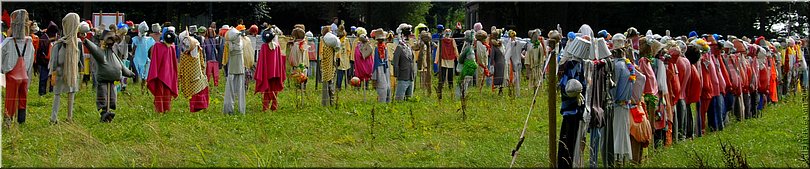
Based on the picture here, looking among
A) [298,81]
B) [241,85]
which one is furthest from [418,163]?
[298,81]

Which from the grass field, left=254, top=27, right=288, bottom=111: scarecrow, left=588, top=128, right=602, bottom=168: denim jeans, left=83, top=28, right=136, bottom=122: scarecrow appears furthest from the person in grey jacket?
left=588, top=128, right=602, bottom=168: denim jeans

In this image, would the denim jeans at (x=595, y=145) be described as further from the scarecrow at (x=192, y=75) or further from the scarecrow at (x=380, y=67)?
the scarecrow at (x=380, y=67)

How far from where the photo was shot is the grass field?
10.4 metres

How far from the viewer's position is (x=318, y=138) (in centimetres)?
1239

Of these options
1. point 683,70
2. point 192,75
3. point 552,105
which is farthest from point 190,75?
point 552,105

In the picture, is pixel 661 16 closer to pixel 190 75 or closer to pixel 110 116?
pixel 190 75

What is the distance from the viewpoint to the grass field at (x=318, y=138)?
10.4 m

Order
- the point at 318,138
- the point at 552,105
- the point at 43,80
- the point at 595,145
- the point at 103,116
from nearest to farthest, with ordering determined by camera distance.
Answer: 1. the point at 552,105
2. the point at 595,145
3. the point at 318,138
4. the point at 103,116
5. the point at 43,80

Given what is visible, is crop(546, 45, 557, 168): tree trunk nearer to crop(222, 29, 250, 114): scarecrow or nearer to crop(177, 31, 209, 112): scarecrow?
crop(222, 29, 250, 114): scarecrow

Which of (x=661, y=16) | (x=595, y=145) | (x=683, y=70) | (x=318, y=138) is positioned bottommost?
(x=318, y=138)

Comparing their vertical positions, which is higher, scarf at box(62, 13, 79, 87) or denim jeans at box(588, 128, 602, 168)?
scarf at box(62, 13, 79, 87)

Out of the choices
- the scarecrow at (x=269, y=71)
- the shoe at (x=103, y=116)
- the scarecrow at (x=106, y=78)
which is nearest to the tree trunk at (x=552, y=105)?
the scarecrow at (x=106, y=78)

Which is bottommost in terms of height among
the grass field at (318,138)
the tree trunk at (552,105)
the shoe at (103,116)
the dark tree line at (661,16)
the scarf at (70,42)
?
the grass field at (318,138)

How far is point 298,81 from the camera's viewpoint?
16859 millimetres
